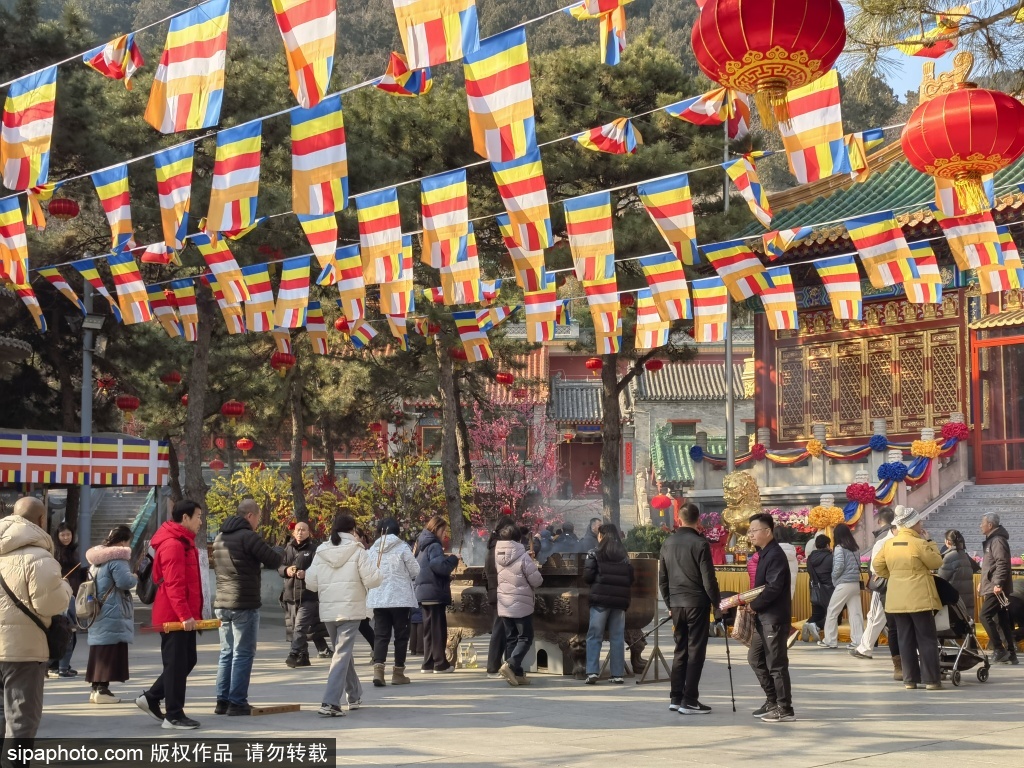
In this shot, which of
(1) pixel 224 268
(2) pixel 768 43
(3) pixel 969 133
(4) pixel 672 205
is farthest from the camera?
(1) pixel 224 268

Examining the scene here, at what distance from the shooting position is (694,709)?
9.54m

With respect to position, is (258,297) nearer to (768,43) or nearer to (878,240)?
(878,240)

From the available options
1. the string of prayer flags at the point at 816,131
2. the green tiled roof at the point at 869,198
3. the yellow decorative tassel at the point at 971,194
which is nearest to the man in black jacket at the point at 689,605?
the yellow decorative tassel at the point at 971,194

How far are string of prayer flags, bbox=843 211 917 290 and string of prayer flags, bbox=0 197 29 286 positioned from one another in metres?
9.80

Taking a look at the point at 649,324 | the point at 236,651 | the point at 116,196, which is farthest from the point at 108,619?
the point at 649,324

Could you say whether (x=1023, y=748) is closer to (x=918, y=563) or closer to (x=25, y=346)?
(x=918, y=563)

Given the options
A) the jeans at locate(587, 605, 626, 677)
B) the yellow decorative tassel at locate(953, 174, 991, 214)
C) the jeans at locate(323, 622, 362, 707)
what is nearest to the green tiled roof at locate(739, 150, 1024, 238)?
the jeans at locate(587, 605, 626, 677)

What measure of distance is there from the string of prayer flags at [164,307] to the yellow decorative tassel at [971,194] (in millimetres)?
11896

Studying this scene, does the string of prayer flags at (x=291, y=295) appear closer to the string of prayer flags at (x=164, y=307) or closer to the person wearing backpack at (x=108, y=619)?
the string of prayer flags at (x=164, y=307)

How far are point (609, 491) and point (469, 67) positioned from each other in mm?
16440

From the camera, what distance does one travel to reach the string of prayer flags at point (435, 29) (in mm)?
7914

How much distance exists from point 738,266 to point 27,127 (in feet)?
30.0

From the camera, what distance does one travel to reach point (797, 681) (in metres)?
11.9

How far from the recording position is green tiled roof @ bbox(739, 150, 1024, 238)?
2286 cm
